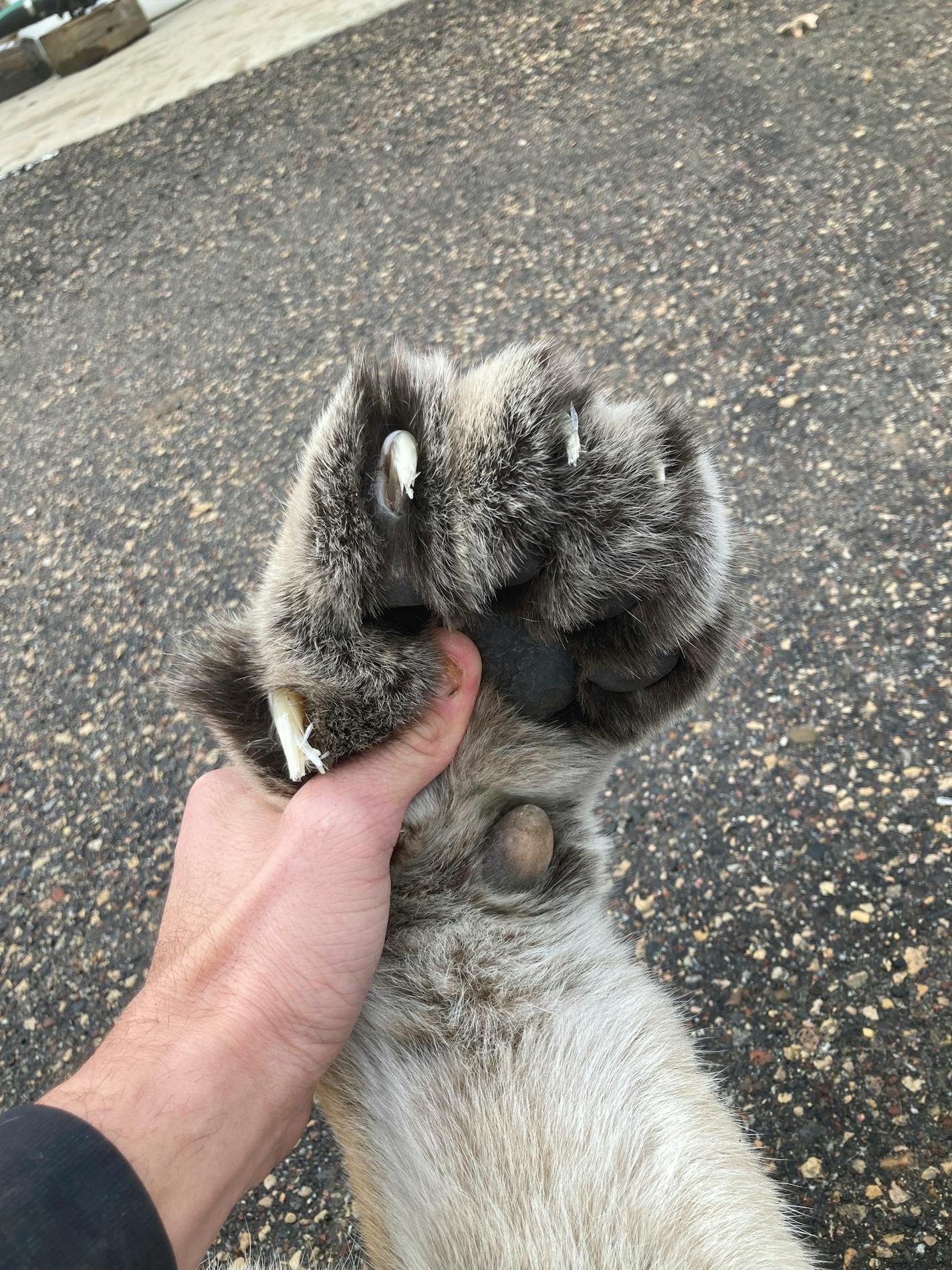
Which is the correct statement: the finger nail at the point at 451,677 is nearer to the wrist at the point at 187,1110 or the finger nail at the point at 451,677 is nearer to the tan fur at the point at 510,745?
the tan fur at the point at 510,745

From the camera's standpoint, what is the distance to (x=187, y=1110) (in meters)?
1.59

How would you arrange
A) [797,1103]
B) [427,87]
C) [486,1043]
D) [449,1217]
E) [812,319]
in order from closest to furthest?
1. [449,1217]
2. [486,1043]
3. [797,1103]
4. [812,319]
5. [427,87]

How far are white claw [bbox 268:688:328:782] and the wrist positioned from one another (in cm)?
51

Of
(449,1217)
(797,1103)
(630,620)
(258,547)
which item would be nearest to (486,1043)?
(449,1217)

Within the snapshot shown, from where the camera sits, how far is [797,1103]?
2.43m

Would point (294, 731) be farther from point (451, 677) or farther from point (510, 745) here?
point (510, 745)

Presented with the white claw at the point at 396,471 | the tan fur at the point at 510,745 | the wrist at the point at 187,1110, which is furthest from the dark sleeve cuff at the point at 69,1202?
the white claw at the point at 396,471

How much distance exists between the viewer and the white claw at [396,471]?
153 centimetres

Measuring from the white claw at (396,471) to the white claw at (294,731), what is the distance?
0.37 meters

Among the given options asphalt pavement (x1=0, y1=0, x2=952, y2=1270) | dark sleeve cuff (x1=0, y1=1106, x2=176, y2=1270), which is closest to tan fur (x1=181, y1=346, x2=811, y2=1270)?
asphalt pavement (x1=0, y1=0, x2=952, y2=1270)

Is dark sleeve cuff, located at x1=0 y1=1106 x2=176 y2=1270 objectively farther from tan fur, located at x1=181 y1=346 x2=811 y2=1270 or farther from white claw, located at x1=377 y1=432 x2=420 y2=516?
white claw, located at x1=377 y1=432 x2=420 y2=516

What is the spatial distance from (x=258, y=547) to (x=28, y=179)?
450 cm

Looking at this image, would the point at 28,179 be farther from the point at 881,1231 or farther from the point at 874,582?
the point at 881,1231

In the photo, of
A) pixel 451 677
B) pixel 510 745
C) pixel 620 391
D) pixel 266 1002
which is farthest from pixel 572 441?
pixel 620 391
